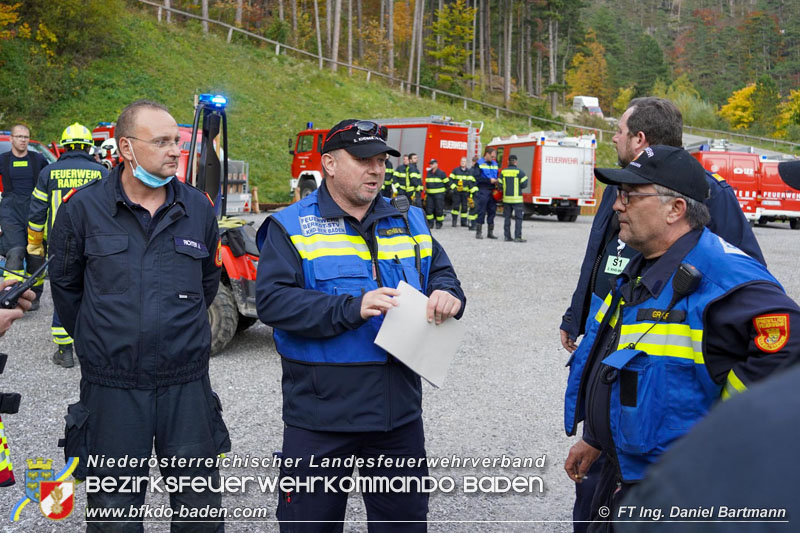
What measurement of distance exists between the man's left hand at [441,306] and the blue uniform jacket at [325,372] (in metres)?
0.24

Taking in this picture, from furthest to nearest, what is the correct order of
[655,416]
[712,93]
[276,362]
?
[712,93] < [276,362] < [655,416]

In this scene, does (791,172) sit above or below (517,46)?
below

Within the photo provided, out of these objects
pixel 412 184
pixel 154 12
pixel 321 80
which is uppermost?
pixel 154 12

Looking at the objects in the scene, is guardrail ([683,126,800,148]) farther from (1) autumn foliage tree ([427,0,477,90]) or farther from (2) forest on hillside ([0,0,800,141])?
(1) autumn foliage tree ([427,0,477,90])

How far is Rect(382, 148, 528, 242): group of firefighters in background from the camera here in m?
17.4

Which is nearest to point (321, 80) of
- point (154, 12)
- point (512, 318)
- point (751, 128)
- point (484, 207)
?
point (154, 12)

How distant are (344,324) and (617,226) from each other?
5.02 feet

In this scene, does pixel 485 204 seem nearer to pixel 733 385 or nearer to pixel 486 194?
→ pixel 486 194

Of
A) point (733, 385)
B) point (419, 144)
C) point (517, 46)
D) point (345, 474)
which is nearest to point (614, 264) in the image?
point (733, 385)

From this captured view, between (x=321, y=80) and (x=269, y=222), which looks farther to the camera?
(x=321, y=80)

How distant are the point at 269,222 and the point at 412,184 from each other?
Answer: 16784 mm

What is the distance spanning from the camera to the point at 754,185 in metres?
23.2

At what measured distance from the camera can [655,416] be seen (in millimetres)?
2330

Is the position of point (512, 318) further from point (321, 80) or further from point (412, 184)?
point (321, 80)
